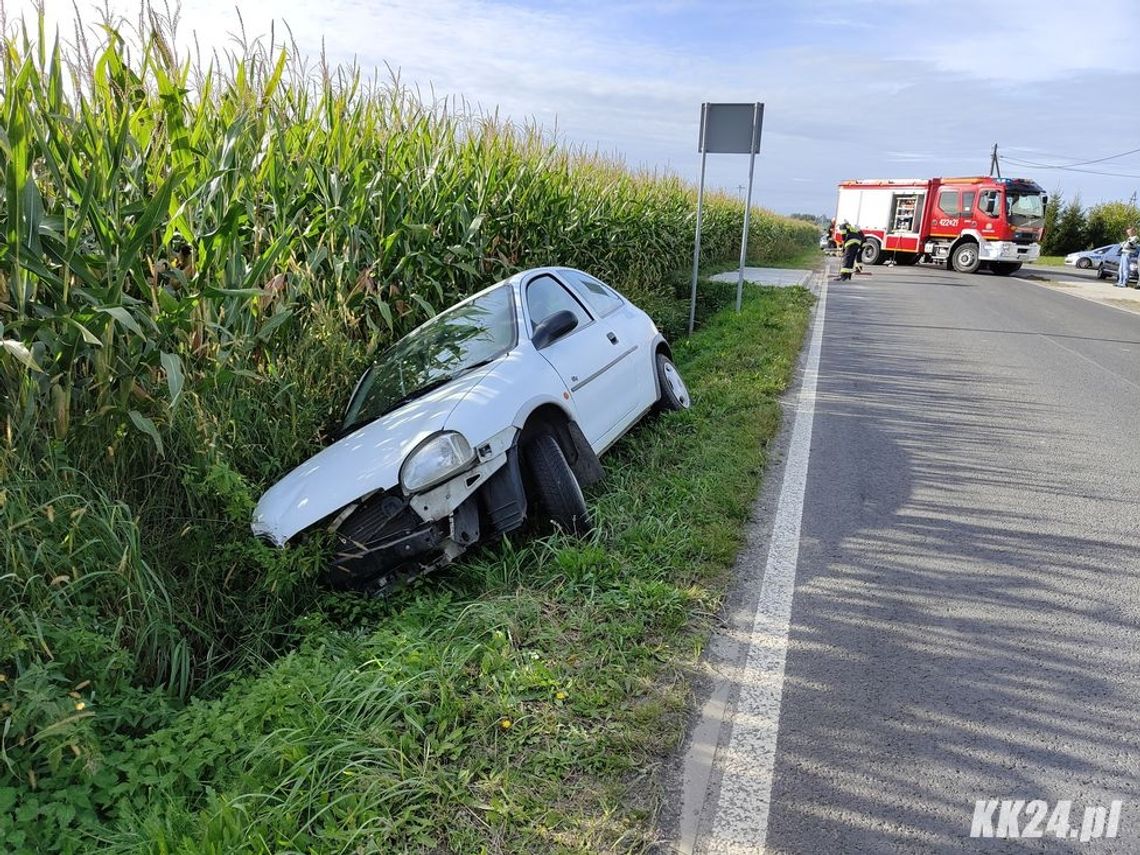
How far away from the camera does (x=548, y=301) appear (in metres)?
5.45

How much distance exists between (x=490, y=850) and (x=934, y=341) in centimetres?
1082

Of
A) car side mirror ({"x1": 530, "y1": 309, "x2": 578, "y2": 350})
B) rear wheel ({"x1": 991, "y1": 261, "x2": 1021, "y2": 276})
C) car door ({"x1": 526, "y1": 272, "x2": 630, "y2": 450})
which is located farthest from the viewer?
rear wheel ({"x1": 991, "y1": 261, "x2": 1021, "y2": 276})

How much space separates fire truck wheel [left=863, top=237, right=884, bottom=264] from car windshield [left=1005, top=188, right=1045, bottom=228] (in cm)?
558

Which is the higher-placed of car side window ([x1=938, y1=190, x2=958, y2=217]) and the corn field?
car side window ([x1=938, y1=190, x2=958, y2=217])

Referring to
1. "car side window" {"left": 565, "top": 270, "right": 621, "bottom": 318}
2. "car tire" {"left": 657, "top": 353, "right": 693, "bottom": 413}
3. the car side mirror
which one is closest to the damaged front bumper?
the car side mirror

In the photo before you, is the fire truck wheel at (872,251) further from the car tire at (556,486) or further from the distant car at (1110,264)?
the car tire at (556,486)

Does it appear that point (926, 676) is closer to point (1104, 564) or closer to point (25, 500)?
point (1104, 564)

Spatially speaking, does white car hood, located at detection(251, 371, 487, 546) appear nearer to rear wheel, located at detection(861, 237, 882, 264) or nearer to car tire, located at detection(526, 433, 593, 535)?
car tire, located at detection(526, 433, 593, 535)

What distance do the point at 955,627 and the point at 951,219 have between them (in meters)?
28.2

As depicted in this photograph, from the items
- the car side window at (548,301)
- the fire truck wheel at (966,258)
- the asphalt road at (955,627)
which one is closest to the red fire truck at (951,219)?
the fire truck wheel at (966,258)

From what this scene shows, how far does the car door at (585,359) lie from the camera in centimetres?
483

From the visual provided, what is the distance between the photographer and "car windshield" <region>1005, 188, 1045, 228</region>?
25.8 meters

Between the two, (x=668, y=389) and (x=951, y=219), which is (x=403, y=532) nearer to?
(x=668, y=389)

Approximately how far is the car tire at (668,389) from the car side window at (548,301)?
979mm
